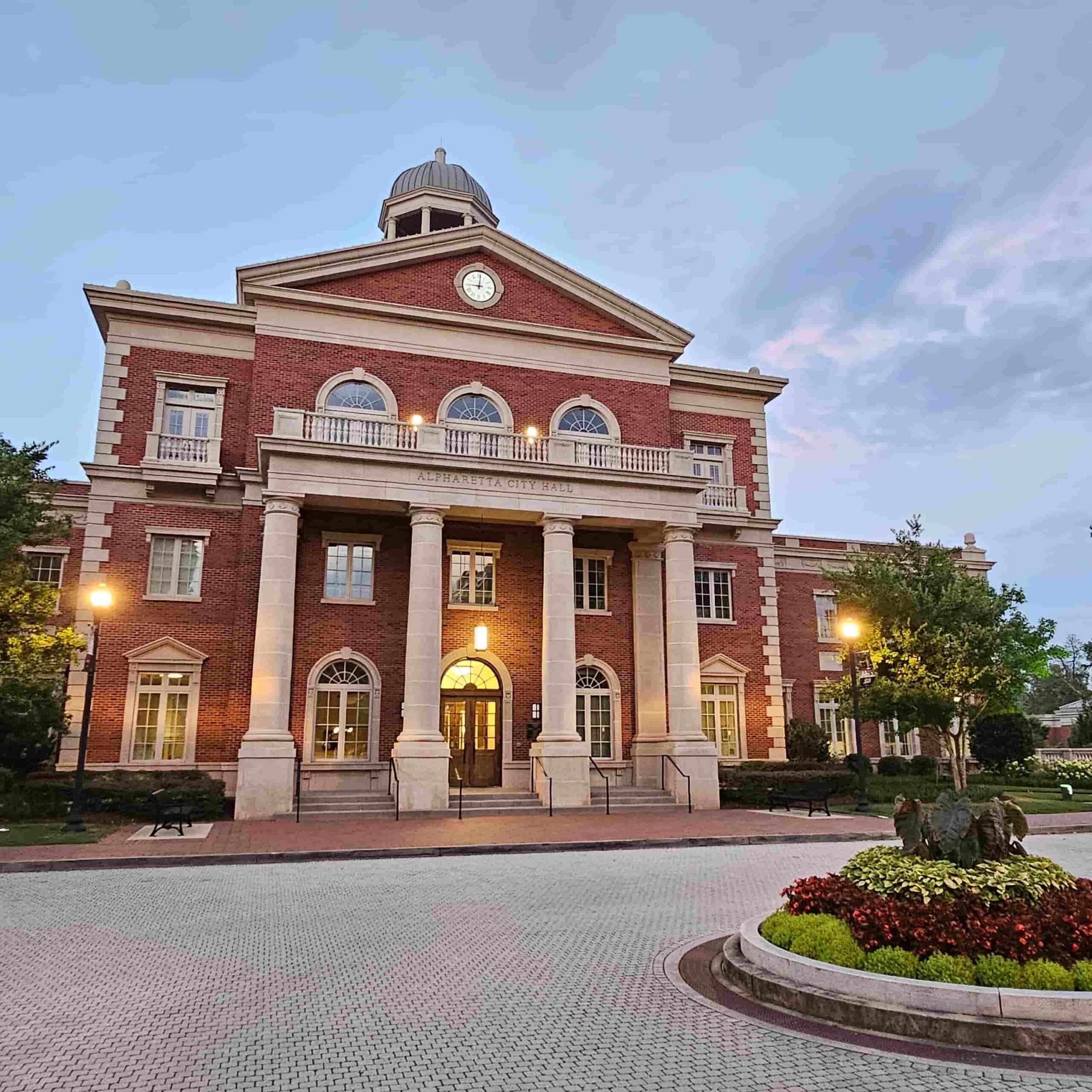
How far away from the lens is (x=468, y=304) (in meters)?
27.6

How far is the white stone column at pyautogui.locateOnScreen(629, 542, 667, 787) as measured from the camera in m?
26.0

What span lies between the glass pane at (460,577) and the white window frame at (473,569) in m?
0.05

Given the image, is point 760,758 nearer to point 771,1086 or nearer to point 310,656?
point 310,656

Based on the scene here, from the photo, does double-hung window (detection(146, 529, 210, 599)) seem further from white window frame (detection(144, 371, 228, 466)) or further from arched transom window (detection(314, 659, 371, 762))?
arched transom window (detection(314, 659, 371, 762))

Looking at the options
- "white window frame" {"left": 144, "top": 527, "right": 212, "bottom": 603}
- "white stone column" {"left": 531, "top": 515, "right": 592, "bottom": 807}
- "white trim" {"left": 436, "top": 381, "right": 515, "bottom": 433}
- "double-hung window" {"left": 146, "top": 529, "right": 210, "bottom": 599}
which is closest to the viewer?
"white stone column" {"left": 531, "top": 515, "right": 592, "bottom": 807}

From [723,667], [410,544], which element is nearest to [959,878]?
[410,544]

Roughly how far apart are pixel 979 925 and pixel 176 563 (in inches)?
888

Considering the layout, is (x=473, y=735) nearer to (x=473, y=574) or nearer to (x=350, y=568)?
(x=473, y=574)

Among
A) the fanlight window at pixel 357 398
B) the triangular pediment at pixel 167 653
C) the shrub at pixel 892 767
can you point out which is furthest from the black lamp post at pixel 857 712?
the triangular pediment at pixel 167 653

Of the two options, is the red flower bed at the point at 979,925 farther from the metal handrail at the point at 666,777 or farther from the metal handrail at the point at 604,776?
the metal handrail at the point at 666,777

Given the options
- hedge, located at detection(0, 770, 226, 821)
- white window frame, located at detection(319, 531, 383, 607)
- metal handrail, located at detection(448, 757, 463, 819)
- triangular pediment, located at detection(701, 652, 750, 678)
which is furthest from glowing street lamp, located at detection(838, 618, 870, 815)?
hedge, located at detection(0, 770, 226, 821)

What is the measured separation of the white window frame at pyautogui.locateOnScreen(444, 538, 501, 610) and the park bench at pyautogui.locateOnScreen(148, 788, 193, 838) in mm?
9106

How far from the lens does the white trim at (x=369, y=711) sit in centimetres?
2380

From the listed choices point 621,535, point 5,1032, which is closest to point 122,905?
point 5,1032
